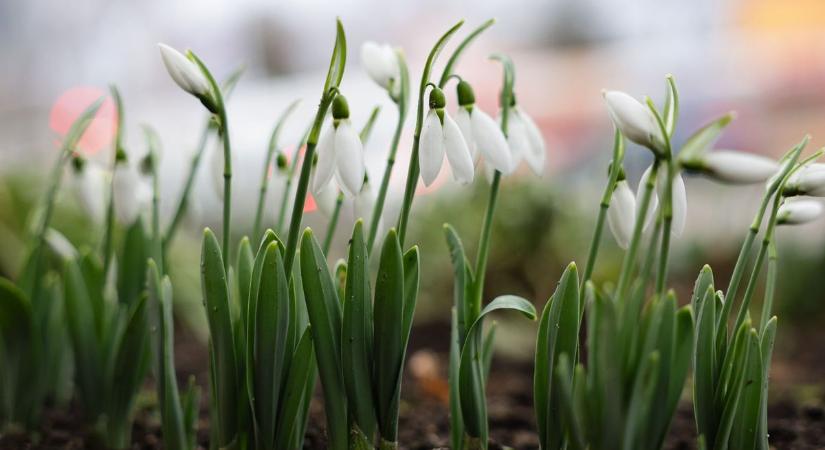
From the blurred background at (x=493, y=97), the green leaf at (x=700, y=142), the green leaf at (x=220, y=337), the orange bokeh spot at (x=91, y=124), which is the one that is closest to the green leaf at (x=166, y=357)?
the green leaf at (x=220, y=337)

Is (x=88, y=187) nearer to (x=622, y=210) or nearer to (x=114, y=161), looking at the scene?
(x=114, y=161)

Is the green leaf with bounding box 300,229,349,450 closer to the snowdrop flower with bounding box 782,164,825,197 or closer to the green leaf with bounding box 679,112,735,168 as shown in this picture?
the green leaf with bounding box 679,112,735,168

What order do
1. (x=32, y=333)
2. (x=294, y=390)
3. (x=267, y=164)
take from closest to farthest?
(x=294, y=390) < (x=267, y=164) < (x=32, y=333)

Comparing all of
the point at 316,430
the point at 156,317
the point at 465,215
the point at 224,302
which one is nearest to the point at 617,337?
the point at 224,302

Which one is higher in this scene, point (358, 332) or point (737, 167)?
point (737, 167)

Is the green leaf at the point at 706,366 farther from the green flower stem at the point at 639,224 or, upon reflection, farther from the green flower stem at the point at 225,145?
the green flower stem at the point at 225,145

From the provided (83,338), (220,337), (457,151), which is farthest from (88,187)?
(457,151)
